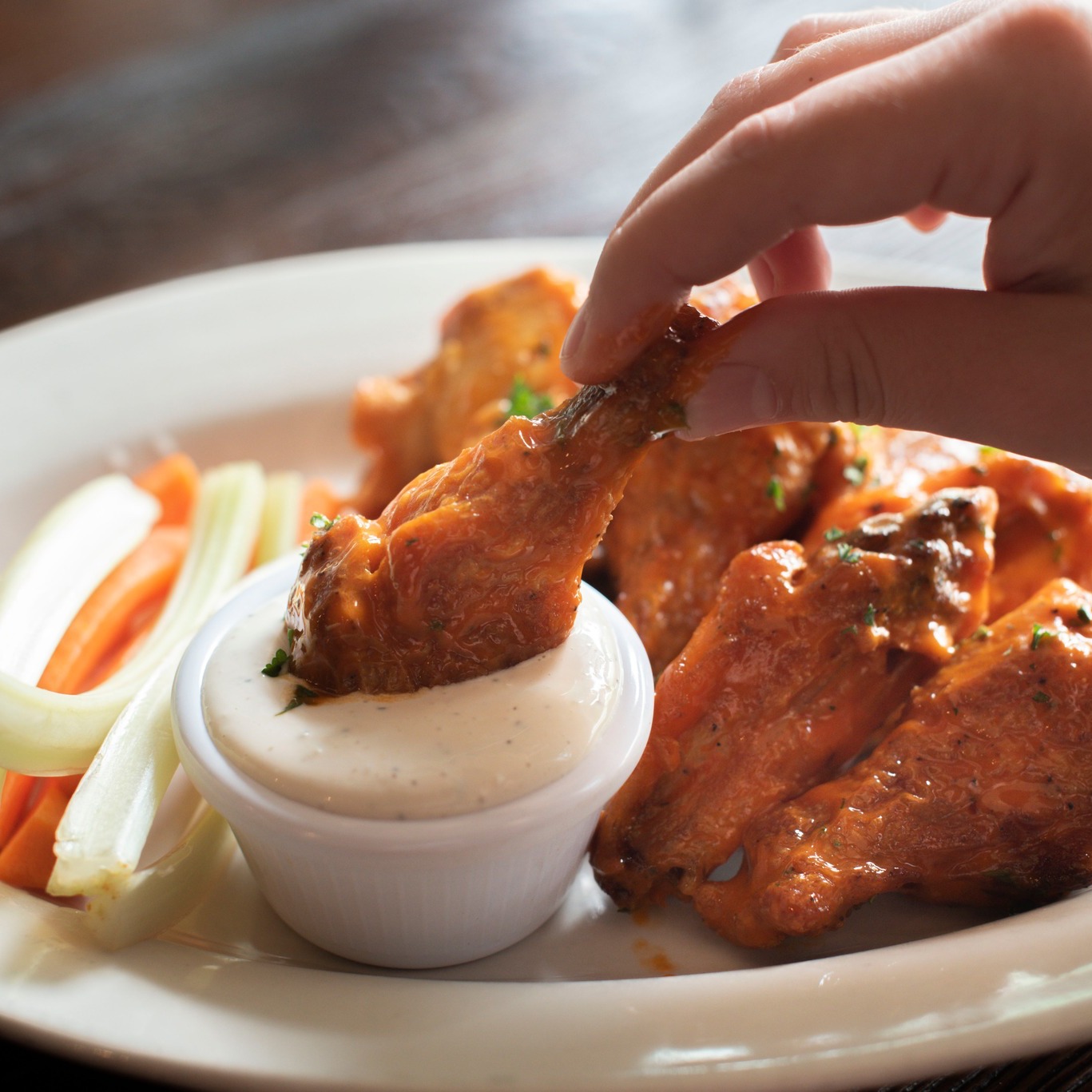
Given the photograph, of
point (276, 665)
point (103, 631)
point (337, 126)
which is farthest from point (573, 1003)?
point (337, 126)

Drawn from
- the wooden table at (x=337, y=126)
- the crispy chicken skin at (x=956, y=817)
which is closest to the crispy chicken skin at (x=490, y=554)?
the crispy chicken skin at (x=956, y=817)

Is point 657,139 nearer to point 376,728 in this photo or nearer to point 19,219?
point 19,219

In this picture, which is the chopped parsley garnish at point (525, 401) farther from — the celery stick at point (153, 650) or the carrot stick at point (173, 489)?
the carrot stick at point (173, 489)

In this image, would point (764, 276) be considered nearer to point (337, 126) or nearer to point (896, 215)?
point (896, 215)

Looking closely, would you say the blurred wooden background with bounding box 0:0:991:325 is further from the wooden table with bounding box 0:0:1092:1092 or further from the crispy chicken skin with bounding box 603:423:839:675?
the crispy chicken skin with bounding box 603:423:839:675

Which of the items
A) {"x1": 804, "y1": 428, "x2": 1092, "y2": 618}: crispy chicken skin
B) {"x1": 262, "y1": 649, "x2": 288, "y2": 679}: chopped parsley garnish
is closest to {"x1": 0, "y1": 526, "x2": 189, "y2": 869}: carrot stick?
{"x1": 262, "y1": 649, "x2": 288, "y2": 679}: chopped parsley garnish

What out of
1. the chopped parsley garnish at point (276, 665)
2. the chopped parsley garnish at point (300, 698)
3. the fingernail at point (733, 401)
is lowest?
the chopped parsley garnish at point (300, 698)
